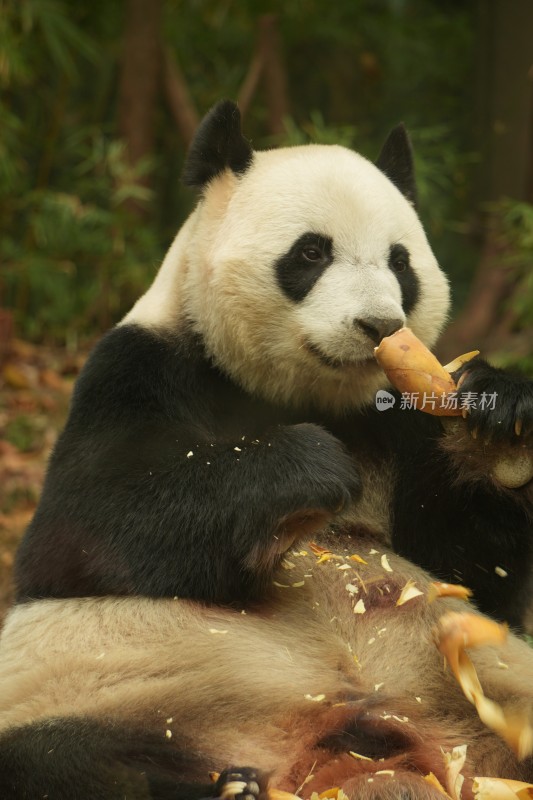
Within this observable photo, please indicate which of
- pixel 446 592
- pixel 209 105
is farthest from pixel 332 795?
pixel 209 105

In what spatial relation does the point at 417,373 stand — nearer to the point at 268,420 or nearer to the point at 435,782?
the point at 268,420

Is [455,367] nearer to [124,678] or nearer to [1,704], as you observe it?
[124,678]

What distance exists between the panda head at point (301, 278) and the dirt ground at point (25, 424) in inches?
82.4

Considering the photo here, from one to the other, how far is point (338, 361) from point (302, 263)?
1.33 feet

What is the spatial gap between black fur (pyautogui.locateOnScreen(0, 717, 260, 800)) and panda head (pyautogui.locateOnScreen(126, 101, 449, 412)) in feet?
4.45

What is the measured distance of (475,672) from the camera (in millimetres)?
3131

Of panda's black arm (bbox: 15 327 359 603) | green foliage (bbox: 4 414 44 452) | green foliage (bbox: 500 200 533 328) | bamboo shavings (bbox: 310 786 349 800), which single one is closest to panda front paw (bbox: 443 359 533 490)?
panda's black arm (bbox: 15 327 359 603)

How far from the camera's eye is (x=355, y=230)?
3.59m

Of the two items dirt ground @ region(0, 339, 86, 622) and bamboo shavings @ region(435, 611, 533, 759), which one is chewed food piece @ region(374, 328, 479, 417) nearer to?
bamboo shavings @ region(435, 611, 533, 759)

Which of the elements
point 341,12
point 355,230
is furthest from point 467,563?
point 341,12

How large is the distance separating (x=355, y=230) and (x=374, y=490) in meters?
0.96

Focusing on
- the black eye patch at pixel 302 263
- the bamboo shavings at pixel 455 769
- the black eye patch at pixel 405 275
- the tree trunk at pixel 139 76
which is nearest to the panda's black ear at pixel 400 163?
the black eye patch at pixel 405 275

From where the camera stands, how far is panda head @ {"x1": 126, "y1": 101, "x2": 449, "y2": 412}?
3.51 meters

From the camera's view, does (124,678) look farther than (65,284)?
No
